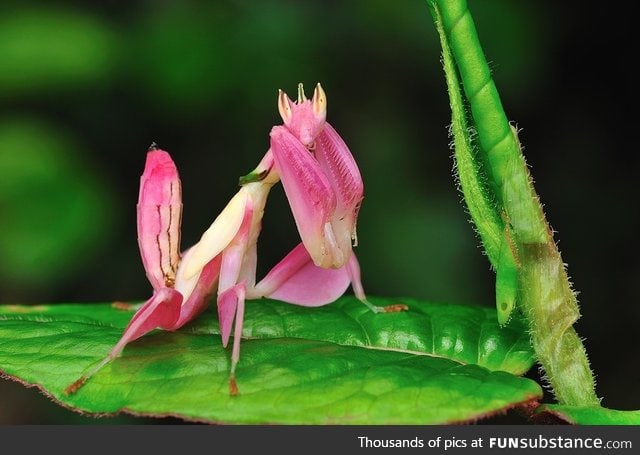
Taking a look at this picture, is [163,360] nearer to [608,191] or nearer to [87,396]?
[87,396]

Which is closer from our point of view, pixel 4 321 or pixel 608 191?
pixel 4 321

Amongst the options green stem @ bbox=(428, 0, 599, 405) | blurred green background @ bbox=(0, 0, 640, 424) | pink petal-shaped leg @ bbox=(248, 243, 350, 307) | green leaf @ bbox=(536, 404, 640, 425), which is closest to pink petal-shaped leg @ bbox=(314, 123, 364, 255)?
pink petal-shaped leg @ bbox=(248, 243, 350, 307)

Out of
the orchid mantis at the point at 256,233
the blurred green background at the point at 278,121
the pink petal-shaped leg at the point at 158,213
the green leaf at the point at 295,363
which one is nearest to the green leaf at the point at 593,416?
the green leaf at the point at 295,363

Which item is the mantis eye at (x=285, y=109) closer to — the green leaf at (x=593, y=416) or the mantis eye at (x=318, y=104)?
the mantis eye at (x=318, y=104)

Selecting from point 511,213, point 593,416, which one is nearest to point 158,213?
point 511,213

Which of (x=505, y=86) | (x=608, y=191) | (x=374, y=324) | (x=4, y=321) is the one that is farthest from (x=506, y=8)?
(x=4, y=321)

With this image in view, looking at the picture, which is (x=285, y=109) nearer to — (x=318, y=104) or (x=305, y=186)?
(x=318, y=104)

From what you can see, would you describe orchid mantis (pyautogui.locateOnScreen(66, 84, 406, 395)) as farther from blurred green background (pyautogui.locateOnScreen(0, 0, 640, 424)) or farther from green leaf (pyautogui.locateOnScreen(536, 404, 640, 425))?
blurred green background (pyautogui.locateOnScreen(0, 0, 640, 424))
